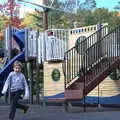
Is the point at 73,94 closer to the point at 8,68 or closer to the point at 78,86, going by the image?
the point at 78,86

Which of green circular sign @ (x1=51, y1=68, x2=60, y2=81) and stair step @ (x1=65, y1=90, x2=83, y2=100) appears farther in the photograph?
green circular sign @ (x1=51, y1=68, x2=60, y2=81)

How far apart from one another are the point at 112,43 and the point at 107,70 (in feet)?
5.08

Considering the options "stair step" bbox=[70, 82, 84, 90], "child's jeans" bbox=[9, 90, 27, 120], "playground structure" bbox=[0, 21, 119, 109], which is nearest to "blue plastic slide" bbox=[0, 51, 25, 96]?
"playground structure" bbox=[0, 21, 119, 109]

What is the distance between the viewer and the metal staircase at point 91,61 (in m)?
17.9

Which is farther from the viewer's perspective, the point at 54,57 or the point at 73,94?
the point at 54,57

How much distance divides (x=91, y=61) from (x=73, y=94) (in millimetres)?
2260

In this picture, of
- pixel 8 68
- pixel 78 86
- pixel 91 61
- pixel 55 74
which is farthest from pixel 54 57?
pixel 78 86

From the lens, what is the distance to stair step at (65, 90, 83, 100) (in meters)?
16.9

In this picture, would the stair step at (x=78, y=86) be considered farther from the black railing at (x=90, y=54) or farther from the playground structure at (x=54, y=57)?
the playground structure at (x=54, y=57)

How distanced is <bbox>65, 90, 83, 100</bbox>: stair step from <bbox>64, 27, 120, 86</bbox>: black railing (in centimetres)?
122

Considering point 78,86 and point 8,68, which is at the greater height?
point 8,68

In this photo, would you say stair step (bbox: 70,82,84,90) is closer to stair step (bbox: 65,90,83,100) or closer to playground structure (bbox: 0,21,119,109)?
stair step (bbox: 65,90,83,100)

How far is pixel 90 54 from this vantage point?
18.8 metres

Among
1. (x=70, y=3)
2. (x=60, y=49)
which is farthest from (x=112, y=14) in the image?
(x=60, y=49)
